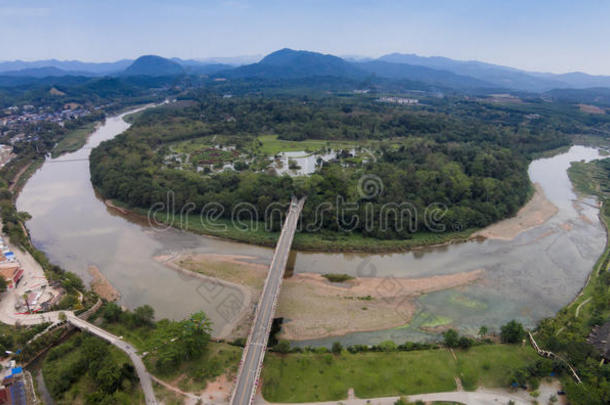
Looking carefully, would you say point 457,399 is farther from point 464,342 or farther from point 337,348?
point 337,348

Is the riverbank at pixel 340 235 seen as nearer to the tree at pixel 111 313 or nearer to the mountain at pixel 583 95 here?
the tree at pixel 111 313

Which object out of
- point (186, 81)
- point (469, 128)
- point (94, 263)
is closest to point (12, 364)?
point (94, 263)

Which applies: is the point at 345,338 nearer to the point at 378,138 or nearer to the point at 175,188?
the point at 175,188

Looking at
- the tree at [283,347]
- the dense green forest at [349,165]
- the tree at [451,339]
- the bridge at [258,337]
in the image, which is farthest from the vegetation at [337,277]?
the tree at [451,339]

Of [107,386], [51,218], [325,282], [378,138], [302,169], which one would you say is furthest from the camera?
[378,138]

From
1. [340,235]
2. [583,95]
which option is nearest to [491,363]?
[340,235]

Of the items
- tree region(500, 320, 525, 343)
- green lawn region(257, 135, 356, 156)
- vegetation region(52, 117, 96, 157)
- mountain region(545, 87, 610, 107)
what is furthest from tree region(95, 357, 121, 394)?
mountain region(545, 87, 610, 107)
